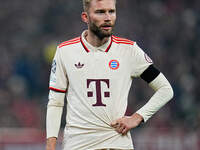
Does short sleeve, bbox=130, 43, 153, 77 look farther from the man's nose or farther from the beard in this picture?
the man's nose

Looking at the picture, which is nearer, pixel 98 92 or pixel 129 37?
pixel 98 92

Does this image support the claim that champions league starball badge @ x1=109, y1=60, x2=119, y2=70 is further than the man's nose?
Yes

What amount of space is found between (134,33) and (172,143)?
14.2 ft

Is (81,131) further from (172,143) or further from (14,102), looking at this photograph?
(14,102)

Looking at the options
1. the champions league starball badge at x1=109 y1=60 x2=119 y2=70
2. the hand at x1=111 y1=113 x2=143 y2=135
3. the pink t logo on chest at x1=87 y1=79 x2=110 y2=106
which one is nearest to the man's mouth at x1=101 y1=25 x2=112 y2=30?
the champions league starball badge at x1=109 y1=60 x2=119 y2=70

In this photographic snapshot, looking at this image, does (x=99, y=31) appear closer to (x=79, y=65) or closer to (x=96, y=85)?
(x=79, y=65)

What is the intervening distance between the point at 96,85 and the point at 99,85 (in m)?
0.03

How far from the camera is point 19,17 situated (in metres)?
17.1

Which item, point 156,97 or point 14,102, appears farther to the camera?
point 14,102

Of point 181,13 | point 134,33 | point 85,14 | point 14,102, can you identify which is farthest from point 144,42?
point 85,14

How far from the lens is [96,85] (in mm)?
5594

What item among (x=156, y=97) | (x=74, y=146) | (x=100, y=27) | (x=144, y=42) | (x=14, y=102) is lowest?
(x=14, y=102)

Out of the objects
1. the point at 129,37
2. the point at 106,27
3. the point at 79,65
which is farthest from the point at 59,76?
the point at 129,37

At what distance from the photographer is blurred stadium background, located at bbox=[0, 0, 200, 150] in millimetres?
12297
